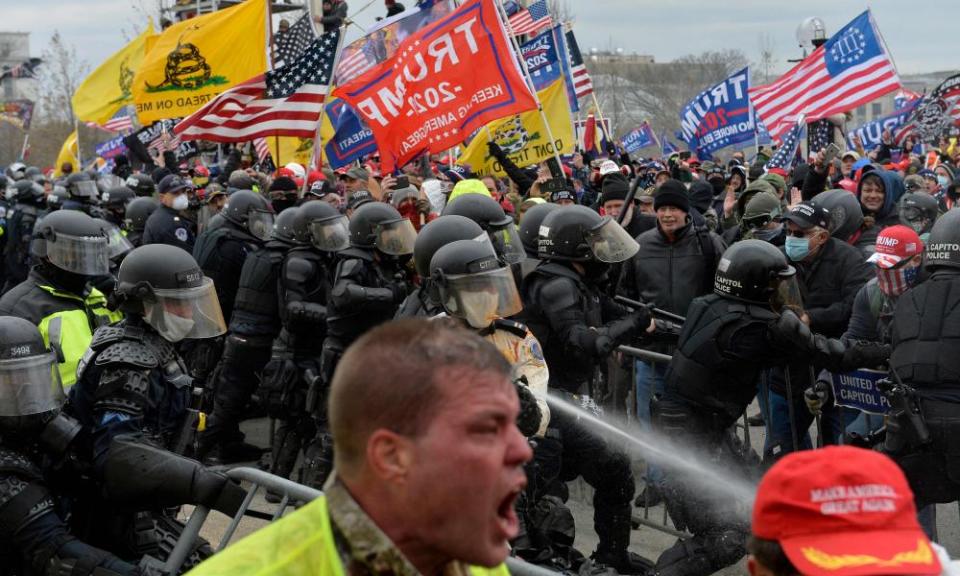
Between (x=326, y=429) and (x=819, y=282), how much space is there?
324cm

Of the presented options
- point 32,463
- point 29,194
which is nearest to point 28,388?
point 32,463

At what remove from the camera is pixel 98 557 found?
4188 mm

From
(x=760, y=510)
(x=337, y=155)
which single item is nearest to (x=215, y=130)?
(x=337, y=155)

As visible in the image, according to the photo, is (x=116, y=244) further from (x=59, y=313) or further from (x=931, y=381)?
(x=931, y=381)

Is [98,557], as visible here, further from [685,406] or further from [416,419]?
[685,406]

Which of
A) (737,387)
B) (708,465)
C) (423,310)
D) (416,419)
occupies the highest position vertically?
(416,419)

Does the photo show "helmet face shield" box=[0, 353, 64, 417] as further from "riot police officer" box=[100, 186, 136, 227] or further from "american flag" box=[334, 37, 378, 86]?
"american flag" box=[334, 37, 378, 86]

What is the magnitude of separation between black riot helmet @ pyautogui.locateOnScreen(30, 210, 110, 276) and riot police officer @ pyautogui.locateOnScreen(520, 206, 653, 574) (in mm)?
2242

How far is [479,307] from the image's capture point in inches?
225

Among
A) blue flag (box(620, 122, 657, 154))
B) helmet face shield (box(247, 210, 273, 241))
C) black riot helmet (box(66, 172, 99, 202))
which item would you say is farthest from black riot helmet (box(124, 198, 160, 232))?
blue flag (box(620, 122, 657, 154))

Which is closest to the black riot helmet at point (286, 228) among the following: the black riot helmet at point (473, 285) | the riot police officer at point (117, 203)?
the black riot helmet at point (473, 285)

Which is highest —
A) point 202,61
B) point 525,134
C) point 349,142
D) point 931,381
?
point 202,61

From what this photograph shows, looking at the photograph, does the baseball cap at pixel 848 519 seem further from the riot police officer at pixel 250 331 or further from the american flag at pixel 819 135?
the american flag at pixel 819 135

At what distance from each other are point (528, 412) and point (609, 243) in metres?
2.45
